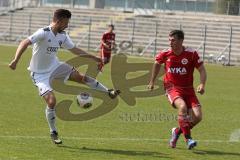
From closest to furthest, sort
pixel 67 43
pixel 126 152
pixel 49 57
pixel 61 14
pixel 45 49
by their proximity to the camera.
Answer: pixel 126 152
pixel 61 14
pixel 45 49
pixel 49 57
pixel 67 43

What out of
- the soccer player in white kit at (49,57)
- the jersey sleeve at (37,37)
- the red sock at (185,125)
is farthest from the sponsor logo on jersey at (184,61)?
the jersey sleeve at (37,37)

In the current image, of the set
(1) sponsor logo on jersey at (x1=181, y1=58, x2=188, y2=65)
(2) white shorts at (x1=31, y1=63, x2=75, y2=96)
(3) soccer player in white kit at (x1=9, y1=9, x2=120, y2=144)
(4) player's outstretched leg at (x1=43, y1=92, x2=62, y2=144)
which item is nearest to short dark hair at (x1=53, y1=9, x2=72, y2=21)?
(3) soccer player in white kit at (x1=9, y1=9, x2=120, y2=144)

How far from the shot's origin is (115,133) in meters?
13.2

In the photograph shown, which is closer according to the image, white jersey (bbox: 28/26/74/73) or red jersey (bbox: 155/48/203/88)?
white jersey (bbox: 28/26/74/73)

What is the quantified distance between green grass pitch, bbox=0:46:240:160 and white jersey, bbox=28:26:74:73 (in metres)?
1.23

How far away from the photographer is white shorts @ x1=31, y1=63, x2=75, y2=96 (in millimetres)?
11422

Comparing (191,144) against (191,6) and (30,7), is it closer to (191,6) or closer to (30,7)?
(191,6)

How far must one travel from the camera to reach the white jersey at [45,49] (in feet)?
37.4

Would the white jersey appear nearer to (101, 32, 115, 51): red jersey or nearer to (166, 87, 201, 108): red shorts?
(166, 87, 201, 108): red shorts

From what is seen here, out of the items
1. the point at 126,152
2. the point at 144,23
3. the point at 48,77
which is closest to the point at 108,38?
the point at 48,77

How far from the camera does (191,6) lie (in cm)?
5550

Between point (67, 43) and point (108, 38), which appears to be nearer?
point (67, 43)

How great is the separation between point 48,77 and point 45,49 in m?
0.49

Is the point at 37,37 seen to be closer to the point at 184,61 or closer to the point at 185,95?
the point at 184,61
